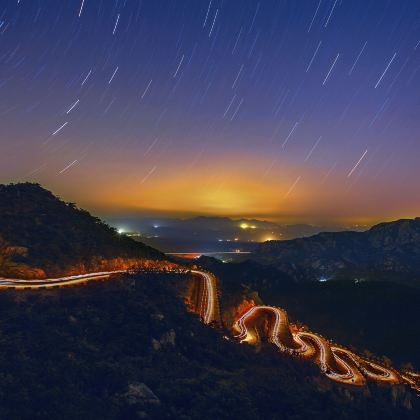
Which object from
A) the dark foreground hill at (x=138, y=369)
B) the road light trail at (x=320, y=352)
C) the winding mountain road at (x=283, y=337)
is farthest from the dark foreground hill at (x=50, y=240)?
the road light trail at (x=320, y=352)

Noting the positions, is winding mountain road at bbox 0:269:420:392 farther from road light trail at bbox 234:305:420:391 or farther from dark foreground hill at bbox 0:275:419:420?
dark foreground hill at bbox 0:275:419:420

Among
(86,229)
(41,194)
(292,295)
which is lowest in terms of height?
(292,295)

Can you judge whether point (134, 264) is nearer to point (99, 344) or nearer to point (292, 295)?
point (99, 344)

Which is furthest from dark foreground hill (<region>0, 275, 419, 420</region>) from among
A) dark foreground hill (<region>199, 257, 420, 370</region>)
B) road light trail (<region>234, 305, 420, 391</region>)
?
dark foreground hill (<region>199, 257, 420, 370</region>)

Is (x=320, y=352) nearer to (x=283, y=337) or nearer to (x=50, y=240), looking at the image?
(x=283, y=337)

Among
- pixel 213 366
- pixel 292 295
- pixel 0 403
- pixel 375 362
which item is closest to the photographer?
pixel 0 403

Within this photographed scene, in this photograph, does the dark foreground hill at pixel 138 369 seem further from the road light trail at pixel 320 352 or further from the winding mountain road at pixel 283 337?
the road light trail at pixel 320 352

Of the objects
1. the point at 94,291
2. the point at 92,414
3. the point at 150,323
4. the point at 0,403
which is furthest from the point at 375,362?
the point at 0,403
